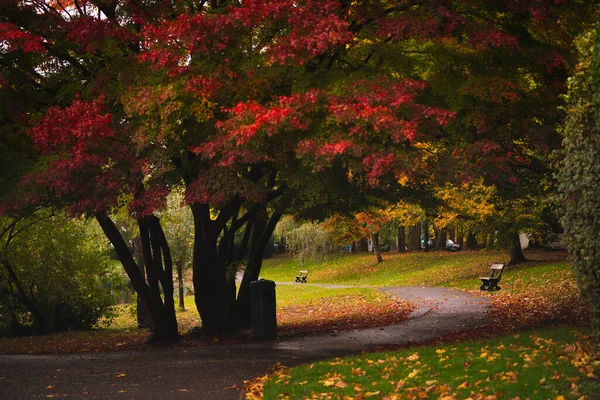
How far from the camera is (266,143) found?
1088cm

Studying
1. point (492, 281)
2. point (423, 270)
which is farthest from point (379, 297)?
point (423, 270)

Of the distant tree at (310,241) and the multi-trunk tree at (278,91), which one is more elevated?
the multi-trunk tree at (278,91)

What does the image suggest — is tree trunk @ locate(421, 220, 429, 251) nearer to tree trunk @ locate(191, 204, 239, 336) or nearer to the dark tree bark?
tree trunk @ locate(191, 204, 239, 336)

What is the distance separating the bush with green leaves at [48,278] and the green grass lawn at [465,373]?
1137 cm

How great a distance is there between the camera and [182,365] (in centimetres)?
1177

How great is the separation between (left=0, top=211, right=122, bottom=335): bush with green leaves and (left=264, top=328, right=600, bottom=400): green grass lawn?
448 inches

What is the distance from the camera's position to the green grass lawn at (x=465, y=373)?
7418mm

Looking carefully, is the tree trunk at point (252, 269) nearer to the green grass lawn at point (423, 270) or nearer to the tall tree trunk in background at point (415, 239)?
the green grass lawn at point (423, 270)

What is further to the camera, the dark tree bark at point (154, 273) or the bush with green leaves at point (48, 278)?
the bush with green leaves at point (48, 278)

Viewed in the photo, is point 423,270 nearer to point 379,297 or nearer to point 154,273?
point 379,297

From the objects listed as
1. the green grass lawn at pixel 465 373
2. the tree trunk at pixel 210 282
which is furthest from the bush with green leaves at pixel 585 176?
the tree trunk at pixel 210 282

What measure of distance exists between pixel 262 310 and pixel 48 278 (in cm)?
776

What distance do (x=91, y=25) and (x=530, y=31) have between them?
736 centimetres

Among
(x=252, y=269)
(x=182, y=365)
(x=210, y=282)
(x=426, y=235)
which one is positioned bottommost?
(x=182, y=365)
